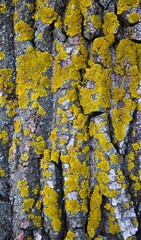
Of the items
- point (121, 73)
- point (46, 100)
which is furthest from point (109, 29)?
point (46, 100)

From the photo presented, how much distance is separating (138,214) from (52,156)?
0.55 meters

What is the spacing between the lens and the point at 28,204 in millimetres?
1712

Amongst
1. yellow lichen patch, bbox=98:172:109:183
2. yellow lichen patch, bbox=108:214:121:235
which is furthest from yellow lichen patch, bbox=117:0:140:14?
yellow lichen patch, bbox=108:214:121:235

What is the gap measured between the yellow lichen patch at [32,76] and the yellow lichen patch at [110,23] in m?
0.36

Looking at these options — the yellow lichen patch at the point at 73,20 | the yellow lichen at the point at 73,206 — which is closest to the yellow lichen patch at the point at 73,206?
the yellow lichen at the point at 73,206

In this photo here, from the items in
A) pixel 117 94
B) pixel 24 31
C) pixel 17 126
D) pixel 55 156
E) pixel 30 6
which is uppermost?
pixel 30 6

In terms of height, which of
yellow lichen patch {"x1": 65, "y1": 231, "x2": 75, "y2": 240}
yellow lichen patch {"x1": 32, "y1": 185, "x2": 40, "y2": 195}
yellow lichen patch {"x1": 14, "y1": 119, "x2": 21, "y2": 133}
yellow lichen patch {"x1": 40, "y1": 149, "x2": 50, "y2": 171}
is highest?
yellow lichen patch {"x1": 14, "y1": 119, "x2": 21, "y2": 133}

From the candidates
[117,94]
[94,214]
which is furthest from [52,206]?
[117,94]

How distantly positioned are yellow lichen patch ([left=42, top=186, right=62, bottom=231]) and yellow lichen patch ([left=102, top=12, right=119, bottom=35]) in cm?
94

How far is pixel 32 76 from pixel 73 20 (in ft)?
1.31

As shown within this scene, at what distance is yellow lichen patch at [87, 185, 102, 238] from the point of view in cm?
164

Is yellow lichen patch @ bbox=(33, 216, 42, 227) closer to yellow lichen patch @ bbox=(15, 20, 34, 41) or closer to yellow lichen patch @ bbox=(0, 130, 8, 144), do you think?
yellow lichen patch @ bbox=(0, 130, 8, 144)

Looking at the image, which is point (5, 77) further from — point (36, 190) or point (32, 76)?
point (36, 190)

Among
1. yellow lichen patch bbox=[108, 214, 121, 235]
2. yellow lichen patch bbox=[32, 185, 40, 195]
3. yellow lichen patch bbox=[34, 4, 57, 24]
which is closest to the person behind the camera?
yellow lichen patch bbox=[108, 214, 121, 235]
